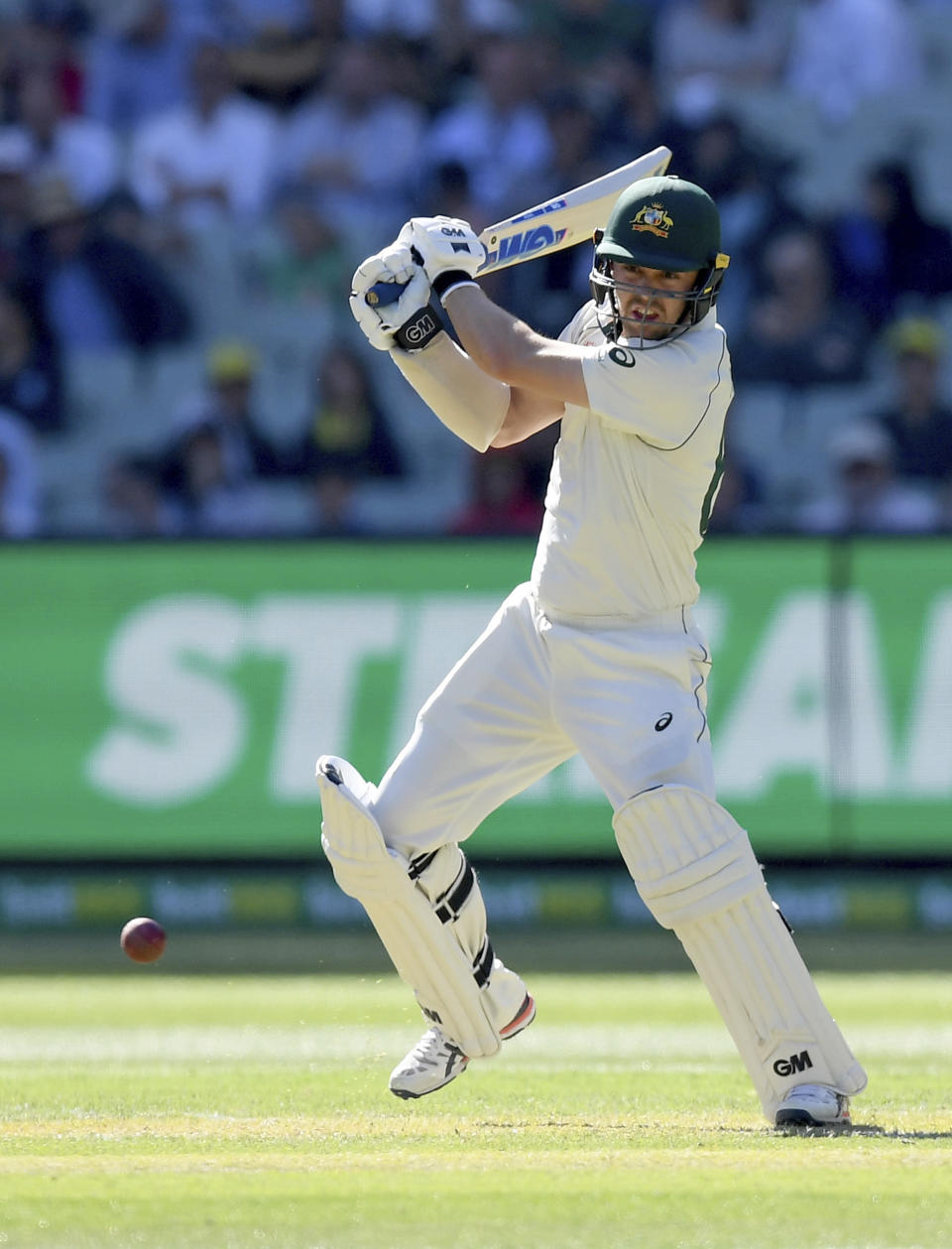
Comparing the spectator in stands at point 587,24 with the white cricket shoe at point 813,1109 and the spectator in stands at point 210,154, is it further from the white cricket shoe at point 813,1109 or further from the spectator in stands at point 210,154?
the white cricket shoe at point 813,1109

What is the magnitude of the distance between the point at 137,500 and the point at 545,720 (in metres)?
6.07

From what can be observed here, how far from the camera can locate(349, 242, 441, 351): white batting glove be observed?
15.1 feet

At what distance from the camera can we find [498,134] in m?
11.9

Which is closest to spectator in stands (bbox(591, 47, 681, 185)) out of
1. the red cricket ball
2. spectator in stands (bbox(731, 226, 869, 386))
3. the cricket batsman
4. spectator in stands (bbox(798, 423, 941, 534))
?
spectator in stands (bbox(731, 226, 869, 386))

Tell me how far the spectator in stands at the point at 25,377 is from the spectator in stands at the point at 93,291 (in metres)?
0.15

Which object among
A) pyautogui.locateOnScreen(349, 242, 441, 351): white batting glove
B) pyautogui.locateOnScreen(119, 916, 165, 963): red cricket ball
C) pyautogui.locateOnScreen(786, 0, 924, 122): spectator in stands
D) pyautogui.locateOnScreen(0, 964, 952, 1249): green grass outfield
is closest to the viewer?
pyautogui.locateOnScreen(0, 964, 952, 1249): green grass outfield

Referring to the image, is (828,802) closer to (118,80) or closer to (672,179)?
(672,179)

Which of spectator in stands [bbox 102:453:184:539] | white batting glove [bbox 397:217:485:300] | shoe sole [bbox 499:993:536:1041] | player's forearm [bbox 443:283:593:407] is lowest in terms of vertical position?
shoe sole [bbox 499:993:536:1041]

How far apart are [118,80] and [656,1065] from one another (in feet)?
27.4

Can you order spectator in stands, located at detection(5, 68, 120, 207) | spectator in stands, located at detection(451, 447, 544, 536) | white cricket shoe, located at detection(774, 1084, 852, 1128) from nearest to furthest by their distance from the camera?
white cricket shoe, located at detection(774, 1084, 852, 1128) < spectator in stands, located at detection(451, 447, 544, 536) < spectator in stands, located at detection(5, 68, 120, 207)

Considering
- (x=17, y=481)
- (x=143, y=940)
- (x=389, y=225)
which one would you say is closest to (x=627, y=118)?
(x=389, y=225)

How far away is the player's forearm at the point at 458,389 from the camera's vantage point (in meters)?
4.71

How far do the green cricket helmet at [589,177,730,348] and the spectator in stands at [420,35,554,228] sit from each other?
6.87 meters

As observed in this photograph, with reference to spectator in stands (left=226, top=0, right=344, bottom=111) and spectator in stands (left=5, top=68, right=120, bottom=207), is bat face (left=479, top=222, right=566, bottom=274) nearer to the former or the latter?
spectator in stands (left=5, top=68, right=120, bottom=207)
